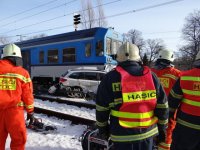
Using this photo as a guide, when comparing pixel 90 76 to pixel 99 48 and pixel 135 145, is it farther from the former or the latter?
pixel 135 145

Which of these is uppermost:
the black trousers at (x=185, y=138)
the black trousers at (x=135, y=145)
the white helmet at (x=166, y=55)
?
the white helmet at (x=166, y=55)

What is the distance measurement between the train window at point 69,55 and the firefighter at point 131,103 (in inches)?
561

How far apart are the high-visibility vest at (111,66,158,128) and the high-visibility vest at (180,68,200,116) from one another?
0.84 meters

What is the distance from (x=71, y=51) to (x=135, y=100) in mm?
14676

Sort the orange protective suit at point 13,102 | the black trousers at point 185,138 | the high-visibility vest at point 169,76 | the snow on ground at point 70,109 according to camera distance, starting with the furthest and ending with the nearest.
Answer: the snow on ground at point 70,109
the high-visibility vest at point 169,76
the orange protective suit at point 13,102
the black trousers at point 185,138

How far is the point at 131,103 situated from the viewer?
3.45 meters

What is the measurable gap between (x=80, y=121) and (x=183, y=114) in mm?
5221

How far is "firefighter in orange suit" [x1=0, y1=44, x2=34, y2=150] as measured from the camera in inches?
182

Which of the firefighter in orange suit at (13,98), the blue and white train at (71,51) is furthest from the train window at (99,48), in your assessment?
the firefighter in orange suit at (13,98)

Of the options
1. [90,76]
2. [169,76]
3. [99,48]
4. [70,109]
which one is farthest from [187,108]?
[99,48]

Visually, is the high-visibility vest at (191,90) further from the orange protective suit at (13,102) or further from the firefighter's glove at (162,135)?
the orange protective suit at (13,102)

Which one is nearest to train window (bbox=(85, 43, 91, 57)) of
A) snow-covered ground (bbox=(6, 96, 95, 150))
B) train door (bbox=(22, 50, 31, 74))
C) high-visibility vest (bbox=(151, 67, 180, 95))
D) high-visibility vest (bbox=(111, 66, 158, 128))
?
train door (bbox=(22, 50, 31, 74))

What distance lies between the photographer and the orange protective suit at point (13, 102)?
15.2 ft

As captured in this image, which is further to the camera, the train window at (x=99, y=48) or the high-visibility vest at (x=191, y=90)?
the train window at (x=99, y=48)
